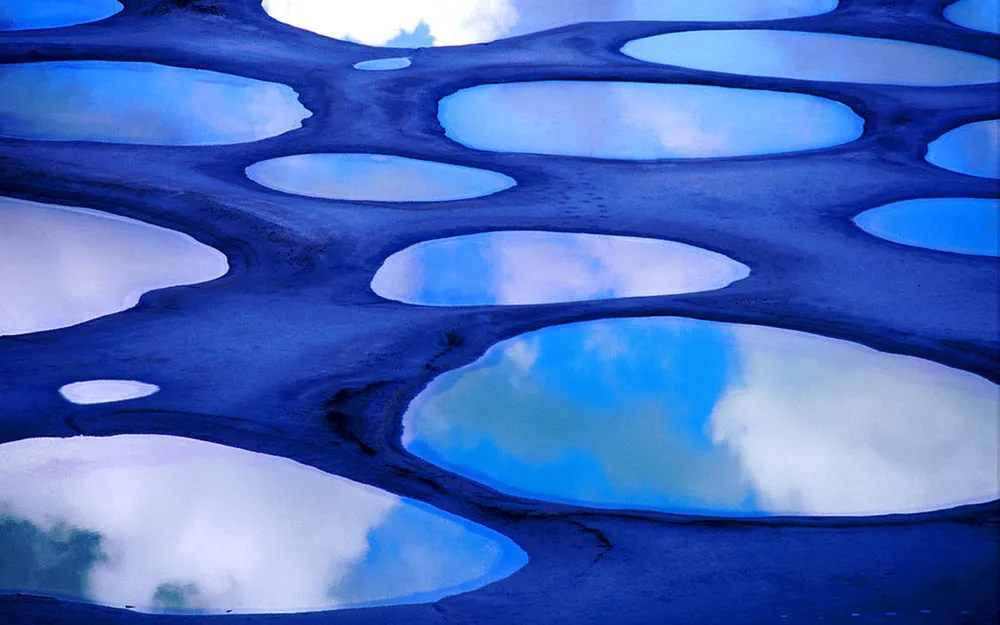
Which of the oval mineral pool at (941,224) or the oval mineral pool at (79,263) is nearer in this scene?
the oval mineral pool at (79,263)

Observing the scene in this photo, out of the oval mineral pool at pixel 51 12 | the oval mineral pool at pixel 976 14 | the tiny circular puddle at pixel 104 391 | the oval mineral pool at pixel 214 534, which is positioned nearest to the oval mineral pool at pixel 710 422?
the oval mineral pool at pixel 214 534

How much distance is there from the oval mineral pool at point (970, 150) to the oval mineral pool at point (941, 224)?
2.19 feet

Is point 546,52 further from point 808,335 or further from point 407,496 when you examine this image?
point 407,496

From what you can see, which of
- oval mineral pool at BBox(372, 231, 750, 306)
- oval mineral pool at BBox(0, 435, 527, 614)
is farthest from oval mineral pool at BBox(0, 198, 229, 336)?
oval mineral pool at BBox(0, 435, 527, 614)

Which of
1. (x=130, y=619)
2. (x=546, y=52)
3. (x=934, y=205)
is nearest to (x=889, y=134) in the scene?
(x=934, y=205)

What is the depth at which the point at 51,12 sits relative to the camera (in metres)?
12.6

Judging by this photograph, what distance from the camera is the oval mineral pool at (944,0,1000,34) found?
1218cm

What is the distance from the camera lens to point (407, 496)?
4215mm

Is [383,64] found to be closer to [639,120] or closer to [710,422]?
[639,120]

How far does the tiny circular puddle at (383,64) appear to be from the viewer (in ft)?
35.1

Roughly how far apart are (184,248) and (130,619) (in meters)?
3.40

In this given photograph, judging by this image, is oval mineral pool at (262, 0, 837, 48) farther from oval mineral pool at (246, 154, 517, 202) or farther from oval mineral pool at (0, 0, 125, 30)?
oval mineral pool at (246, 154, 517, 202)

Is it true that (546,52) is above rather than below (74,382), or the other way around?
above

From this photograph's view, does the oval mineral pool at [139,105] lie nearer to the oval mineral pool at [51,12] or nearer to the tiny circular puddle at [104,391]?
the oval mineral pool at [51,12]
